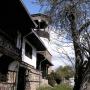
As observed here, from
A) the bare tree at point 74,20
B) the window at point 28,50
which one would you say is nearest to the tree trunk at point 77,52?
the bare tree at point 74,20

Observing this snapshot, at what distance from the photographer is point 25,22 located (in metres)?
15.3

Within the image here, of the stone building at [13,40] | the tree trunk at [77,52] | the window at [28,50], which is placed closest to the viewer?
the tree trunk at [77,52]

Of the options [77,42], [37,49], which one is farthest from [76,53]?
[37,49]

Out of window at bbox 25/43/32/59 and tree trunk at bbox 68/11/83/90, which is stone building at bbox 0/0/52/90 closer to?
window at bbox 25/43/32/59

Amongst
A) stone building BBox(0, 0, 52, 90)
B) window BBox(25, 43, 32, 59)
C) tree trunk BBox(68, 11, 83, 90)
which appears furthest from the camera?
window BBox(25, 43, 32, 59)

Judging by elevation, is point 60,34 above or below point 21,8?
below

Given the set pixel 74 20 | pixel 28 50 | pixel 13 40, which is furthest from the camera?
pixel 28 50

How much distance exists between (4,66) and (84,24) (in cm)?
472

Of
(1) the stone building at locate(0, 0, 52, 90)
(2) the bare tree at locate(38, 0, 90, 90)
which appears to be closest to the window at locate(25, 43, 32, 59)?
(1) the stone building at locate(0, 0, 52, 90)

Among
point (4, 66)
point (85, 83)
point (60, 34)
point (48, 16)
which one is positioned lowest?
point (85, 83)

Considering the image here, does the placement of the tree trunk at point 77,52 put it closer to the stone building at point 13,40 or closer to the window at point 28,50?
the stone building at point 13,40

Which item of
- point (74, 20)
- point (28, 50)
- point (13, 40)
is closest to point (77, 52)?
point (74, 20)

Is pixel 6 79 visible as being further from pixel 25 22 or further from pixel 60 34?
pixel 60 34

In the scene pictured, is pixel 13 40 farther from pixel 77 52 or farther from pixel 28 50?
pixel 28 50
